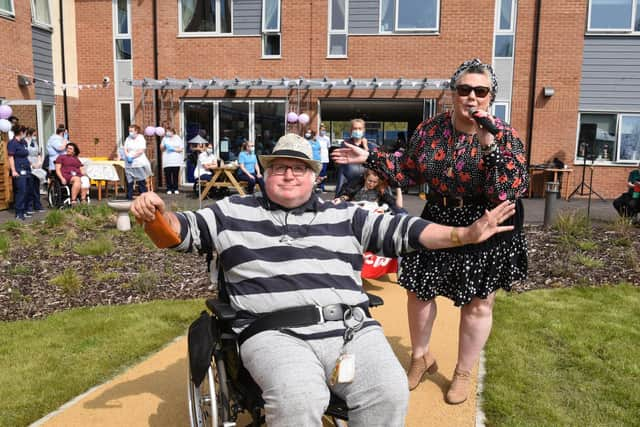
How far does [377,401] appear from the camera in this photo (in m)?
2.16

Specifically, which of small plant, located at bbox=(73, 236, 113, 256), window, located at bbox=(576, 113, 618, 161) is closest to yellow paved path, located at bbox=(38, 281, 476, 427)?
small plant, located at bbox=(73, 236, 113, 256)

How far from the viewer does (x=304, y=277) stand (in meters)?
2.45

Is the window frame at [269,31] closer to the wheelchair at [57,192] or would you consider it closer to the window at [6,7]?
the window at [6,7]

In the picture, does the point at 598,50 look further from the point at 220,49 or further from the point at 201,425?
the point at 201,425

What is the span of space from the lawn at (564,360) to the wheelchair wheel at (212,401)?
5.07 feet

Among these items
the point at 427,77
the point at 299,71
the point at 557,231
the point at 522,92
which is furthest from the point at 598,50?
the point at 557,231

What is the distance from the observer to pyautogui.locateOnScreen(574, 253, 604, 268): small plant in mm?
6426

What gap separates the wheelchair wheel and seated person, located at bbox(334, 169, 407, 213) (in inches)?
149

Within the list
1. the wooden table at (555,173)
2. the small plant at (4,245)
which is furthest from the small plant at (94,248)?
the wooden table at (555,173)

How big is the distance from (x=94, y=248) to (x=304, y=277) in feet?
16.8

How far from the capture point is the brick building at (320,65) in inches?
592

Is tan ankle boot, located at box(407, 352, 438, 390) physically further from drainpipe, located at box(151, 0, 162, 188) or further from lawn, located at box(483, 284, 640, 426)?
drainpipe, located at box(151, 0, 162, 188)

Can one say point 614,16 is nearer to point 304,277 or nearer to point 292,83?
point 292,83

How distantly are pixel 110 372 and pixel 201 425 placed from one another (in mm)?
1455
